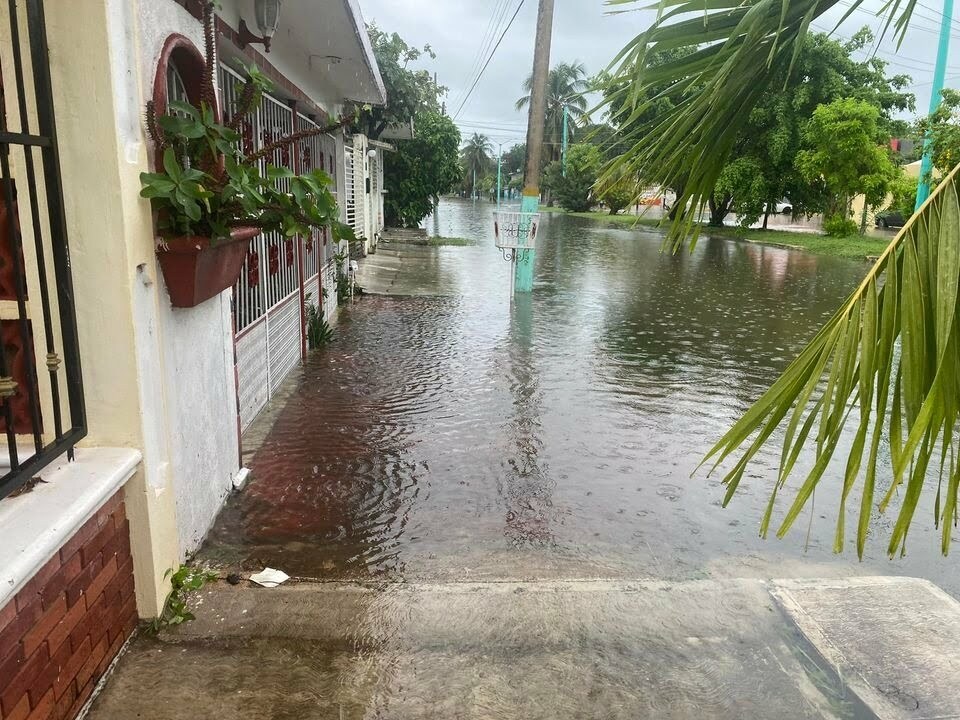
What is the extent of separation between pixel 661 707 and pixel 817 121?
25.0 metres

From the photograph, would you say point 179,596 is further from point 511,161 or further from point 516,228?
point 511,161

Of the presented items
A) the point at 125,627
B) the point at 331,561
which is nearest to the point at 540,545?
the point at 331,561

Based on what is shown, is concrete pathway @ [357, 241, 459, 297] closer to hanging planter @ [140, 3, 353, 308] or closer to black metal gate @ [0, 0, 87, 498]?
hanging planter @ [140, 3, 353, 308]

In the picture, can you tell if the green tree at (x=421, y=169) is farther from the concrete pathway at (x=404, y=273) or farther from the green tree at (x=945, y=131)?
the green tree at (x=945, y=131)

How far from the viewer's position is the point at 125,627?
2.64 metres

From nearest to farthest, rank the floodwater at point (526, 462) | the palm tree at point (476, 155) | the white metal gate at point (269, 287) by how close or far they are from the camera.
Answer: the floodwater at point (526, 462), the white metal gate at point (269, 287), the palm tree at point (476, 155)

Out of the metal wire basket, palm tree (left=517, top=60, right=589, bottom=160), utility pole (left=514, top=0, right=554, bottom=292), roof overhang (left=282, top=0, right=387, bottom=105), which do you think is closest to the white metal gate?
roof overhang (left=282, top=0, right=387, bottom=105)

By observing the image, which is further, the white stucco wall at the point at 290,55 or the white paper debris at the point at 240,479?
the white stucco wall at the point at 290,55

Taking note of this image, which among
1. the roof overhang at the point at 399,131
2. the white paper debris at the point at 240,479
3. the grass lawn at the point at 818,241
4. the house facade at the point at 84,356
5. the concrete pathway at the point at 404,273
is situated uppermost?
the roof overhang at the point at 399,131

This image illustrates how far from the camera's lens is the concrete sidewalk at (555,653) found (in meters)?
2.48

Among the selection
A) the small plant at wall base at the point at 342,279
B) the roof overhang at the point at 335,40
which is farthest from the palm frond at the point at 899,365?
the small plant at wall base at the point at 342,279

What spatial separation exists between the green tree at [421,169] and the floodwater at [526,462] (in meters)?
12.6

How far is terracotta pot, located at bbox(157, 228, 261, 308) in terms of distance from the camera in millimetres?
2705

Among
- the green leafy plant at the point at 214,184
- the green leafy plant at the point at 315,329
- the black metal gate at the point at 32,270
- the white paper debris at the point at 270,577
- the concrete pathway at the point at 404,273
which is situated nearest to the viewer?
the black metal gate at the point at 32,270
